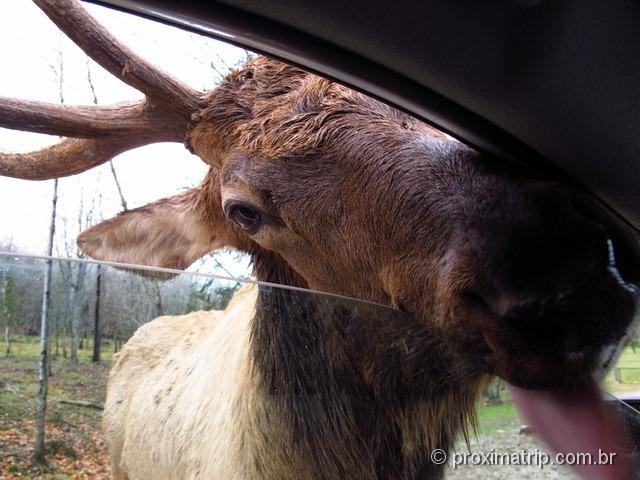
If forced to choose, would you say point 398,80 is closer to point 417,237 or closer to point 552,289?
point 417,237

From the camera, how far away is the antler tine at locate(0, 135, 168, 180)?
120 inches

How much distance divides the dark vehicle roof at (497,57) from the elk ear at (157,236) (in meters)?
1.80

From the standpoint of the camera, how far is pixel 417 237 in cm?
189

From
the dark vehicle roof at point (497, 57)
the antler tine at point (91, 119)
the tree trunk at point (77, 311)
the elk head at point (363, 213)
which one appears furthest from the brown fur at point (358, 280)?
the tree trunk at point (77, 311)

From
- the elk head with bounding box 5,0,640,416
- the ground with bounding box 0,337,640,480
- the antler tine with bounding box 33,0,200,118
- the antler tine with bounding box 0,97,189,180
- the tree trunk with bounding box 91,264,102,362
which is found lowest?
the ground with bounding box 0,337,640,480

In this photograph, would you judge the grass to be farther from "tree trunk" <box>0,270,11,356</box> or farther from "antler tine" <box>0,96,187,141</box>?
"antler tine" <box>0,96,187,141</box>

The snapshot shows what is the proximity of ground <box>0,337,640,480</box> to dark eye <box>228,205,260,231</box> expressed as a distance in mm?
894

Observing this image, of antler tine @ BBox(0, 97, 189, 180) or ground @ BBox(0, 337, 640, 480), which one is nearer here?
ground @ BBox(0, 337, 640, 480)

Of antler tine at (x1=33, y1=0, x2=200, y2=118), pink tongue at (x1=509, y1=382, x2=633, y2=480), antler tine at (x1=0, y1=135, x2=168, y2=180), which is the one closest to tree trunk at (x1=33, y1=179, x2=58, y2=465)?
antler tine at (x1=33, y1=0, x2=200, y2=118)

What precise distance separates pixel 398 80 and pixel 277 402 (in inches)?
59.9

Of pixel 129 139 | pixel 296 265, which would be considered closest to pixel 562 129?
pixel 296 265

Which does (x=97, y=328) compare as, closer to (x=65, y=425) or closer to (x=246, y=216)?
(x=65, y=425)

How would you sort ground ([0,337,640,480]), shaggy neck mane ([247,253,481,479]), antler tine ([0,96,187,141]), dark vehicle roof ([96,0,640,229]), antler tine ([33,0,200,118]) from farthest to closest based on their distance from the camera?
antler tine ([0,96,187,141]) < antler tine ([33,0,200,118]) < shaggy neck mane ([247,253,481,479]) < ground ([0,337,640,480]) < dark vehicle roof ([96,0,640,229])

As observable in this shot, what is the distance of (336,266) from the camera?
7.66 feet
